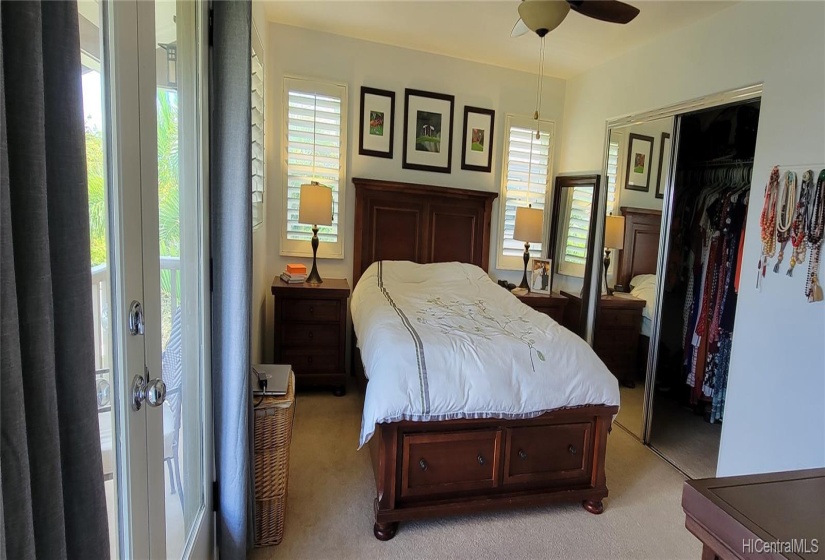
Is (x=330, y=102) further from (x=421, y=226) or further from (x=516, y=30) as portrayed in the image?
(x=516, y=30)

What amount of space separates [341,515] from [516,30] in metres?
2.75

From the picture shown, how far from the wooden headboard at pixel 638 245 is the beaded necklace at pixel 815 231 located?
38.0 inches

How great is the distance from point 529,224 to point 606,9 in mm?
2001

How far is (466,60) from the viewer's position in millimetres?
3982

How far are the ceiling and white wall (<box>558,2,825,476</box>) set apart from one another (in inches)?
13.2

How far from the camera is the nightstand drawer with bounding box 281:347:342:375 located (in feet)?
11.3

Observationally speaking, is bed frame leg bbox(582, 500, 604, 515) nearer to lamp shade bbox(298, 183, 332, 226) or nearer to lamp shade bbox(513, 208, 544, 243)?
lamp shade bbox(513, 208, 544, 243)

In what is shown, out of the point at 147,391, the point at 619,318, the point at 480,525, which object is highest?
the point at 147,391

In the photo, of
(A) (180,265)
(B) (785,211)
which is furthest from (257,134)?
(B) (785,211)

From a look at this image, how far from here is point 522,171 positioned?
14.0ft

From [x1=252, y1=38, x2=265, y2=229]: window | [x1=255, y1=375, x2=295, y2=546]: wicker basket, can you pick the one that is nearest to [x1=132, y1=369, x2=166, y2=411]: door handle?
[x1=255, y1=375, x2=295, y2=546]: wicker basket

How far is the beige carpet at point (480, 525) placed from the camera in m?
1.99

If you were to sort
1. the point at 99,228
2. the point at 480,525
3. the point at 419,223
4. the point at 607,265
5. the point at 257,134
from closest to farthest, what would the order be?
the point at 99,228 → the point at 480,525 → the point at 257,134 → the point at 607,265 → the point at 419,223

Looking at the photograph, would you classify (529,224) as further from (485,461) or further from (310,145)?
(485,461)
